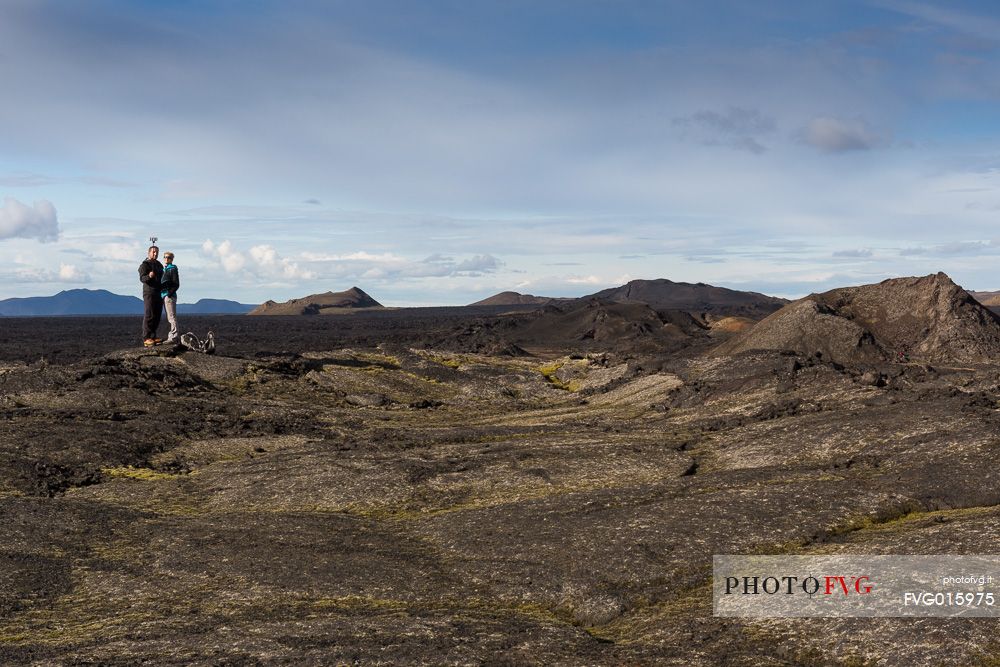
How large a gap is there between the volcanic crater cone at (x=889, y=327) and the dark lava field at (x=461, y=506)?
10.3ft

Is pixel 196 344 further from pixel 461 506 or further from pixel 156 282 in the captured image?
pixel 461 506

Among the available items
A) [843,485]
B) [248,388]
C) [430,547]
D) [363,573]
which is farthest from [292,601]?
[248,388]

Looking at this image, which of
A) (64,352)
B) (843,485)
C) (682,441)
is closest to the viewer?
(843,485)

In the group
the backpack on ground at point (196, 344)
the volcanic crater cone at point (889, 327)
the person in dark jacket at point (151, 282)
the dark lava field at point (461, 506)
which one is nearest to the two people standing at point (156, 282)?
the person in dark jacket at point (151, 282)

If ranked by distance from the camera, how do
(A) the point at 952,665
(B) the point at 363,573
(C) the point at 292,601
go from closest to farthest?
(A) the point at 952,665 < (C) the point at 292,601 < (B) the point at 363,573

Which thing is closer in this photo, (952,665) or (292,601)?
(952,665)

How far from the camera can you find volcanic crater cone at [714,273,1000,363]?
6344 cm

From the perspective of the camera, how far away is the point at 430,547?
25.2 m

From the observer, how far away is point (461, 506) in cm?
3028

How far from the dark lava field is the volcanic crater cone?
3.15 metres

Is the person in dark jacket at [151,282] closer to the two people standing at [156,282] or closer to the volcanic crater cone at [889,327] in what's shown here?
the two people standing at [156,282]

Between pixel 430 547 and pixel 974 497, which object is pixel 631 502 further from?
pixel 974 497

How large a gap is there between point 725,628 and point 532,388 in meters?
48.0

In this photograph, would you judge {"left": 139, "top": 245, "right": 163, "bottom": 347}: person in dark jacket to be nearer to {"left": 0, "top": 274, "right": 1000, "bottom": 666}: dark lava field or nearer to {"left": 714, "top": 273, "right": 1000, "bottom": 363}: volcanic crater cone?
{"left": 0, "top": 274, "right": 1000, "bottom": 666}: dark lava field
